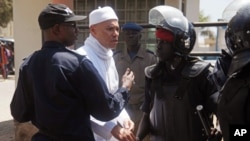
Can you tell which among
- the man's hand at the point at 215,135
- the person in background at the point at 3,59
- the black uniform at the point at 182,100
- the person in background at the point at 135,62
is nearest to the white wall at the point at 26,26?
the person in background at the point at 135,62

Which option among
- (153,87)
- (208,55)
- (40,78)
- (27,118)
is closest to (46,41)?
(40,78)

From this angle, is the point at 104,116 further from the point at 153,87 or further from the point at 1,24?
the point at 1,24

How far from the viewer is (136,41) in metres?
4.32

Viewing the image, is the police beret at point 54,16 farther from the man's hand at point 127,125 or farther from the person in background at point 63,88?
the man's hand at point 127,125

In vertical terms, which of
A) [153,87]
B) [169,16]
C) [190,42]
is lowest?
[153,87]

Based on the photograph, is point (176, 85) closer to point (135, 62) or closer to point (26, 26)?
point (135, 62)

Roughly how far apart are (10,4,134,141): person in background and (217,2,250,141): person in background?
0.89 metres

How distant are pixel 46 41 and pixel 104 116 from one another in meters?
0.57

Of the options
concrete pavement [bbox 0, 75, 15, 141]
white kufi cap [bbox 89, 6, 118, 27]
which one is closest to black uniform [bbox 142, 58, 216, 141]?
white kufi cap [bbox 89, 6, 118, 27]

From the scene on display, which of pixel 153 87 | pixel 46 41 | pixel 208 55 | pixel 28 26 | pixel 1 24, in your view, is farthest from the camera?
pixel 1 24

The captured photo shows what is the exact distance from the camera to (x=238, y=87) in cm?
143

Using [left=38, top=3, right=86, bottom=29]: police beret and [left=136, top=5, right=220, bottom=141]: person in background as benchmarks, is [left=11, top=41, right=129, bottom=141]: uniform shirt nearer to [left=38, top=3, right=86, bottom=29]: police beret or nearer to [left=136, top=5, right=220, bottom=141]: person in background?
[left=38, top=3, right=86, bottom=29]: police beret

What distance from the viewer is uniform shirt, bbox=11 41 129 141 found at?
7.16 feet

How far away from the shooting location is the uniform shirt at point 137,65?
4145 mm
